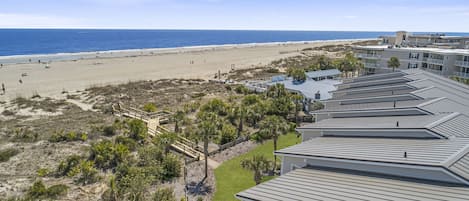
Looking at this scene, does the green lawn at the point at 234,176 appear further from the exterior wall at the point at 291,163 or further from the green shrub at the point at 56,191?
the green shrub at the point at 56,191

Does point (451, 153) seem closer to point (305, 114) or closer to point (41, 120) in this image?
point (305, 114)

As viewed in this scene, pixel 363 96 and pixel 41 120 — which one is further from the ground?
pixel 363 96

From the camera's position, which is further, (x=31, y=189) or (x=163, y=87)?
(x=163, y=87)

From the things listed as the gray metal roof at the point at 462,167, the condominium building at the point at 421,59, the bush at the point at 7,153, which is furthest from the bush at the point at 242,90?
the gray metal roof at the point at 462,167

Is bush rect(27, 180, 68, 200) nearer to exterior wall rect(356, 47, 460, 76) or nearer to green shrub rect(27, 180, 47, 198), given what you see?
green shrub rect(27, 180, 47, 198)

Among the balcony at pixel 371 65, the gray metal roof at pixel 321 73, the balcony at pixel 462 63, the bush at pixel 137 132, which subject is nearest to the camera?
the bush at pixel 137 132

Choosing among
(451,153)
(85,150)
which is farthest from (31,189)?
(451,153)
